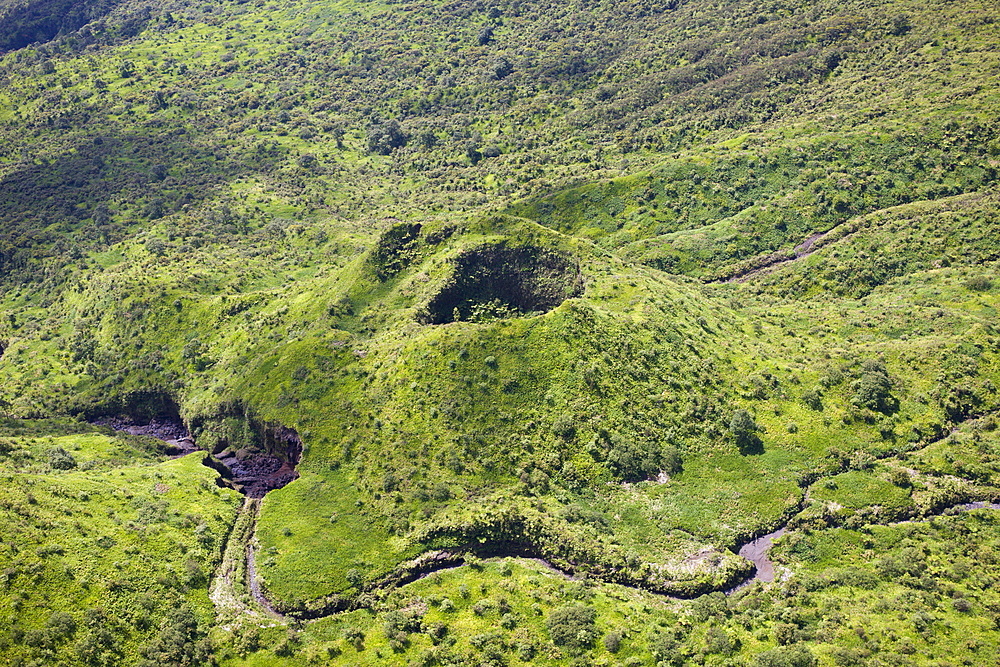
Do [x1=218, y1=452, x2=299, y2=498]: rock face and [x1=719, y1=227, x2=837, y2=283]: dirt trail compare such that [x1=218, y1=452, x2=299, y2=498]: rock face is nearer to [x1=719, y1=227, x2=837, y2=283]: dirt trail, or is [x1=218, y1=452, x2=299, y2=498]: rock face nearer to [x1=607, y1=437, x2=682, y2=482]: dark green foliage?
[x1=607, y1=437, x2=682, y2=482]: dark green foliage

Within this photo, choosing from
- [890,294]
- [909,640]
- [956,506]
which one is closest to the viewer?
[909,640]

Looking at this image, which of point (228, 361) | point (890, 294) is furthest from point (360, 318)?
point (890, 294)

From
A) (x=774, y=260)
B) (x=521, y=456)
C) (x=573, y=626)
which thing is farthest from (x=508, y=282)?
(x=774, y=260)

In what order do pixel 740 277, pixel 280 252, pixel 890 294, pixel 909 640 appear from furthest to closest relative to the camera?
pixel 280 252
pixel 740 277
pixel 890 294
pixel 909 640

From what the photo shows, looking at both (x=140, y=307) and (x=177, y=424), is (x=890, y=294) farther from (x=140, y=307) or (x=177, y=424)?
(x=140, y=307)

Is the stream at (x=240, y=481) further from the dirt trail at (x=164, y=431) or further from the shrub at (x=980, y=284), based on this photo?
the shrub at (x=980, y=284)

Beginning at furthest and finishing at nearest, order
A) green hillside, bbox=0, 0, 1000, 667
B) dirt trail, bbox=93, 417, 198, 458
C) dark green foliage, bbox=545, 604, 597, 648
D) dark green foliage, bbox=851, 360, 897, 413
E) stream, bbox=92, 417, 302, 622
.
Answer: dirt trail, bbox=93, 417, 198, 458
dark green foliage, bbox=851, 360, 897, 413
stream, bbox=92, 417, 302, 622
green hillside, bbox=0, 0, 1000, 667
dark green foliage, bbox=545, 604, 597, 648

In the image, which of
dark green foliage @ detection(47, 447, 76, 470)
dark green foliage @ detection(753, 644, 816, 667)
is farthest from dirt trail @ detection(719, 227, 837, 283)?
dark green foliage @ detection(47, 447, 76, 470)
